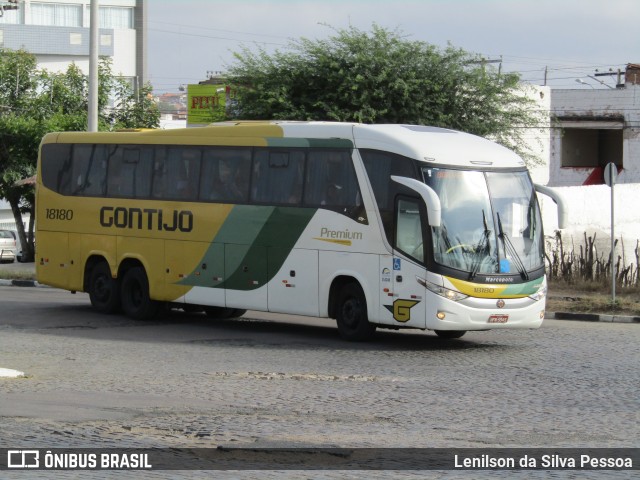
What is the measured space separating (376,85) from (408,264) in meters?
19.6

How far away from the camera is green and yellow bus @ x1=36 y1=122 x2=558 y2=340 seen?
17.1m

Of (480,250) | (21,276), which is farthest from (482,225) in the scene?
(21,276)

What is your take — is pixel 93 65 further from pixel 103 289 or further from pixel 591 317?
pixel 591 317

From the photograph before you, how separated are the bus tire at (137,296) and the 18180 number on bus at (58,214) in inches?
72.8

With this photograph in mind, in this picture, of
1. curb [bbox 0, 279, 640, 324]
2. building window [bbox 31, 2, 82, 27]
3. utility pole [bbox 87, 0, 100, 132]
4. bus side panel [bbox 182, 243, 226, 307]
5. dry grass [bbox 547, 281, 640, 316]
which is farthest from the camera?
building window [bbox 31, 2, 82, 27]

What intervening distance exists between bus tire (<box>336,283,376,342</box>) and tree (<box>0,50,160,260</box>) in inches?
1060

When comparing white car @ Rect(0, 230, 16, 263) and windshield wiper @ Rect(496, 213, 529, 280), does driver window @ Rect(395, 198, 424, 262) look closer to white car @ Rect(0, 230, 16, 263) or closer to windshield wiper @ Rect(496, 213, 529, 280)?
windshield wiper @ Rect(496, 213, 529, 280)

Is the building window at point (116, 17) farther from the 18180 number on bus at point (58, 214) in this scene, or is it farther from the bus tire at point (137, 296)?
the bus tire at point (137, 296)

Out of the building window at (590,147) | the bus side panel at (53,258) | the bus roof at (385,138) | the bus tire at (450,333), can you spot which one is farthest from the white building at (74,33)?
the bus tire at (450,333)

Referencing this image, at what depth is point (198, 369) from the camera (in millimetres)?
14773

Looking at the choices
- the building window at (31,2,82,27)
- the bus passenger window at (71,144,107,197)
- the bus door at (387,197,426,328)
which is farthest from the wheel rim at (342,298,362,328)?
the building window at (31,2,82,27)

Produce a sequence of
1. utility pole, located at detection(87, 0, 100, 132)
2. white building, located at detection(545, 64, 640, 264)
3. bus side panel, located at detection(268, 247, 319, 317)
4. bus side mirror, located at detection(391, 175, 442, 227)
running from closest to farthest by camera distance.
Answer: bus side mirror, located at detection(391, 175, 442, 227)
bus side panel, located at detection(268, 247, 319, 317)
utility pole, located at detection(87, 0, 100, 132)
white building, located at detection(545, 64, 640, 264)

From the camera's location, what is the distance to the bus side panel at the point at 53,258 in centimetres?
2281

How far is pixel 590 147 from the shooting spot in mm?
62031
